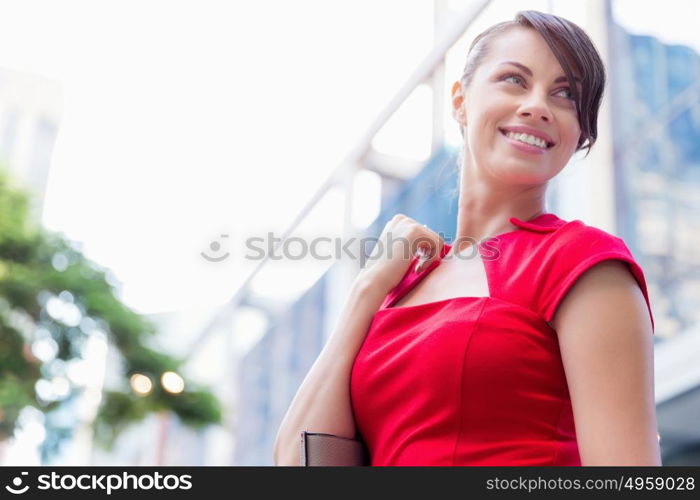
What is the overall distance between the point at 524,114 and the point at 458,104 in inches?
6.6

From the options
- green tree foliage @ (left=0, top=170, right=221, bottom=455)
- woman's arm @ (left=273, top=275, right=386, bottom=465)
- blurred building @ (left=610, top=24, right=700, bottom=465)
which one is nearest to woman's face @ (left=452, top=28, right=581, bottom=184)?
woman's arm @ (left=273, top=275, right=386, bottom=465)

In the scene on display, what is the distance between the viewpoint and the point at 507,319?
29.8 inches

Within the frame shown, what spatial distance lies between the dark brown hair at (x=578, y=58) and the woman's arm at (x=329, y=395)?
0.29 meters

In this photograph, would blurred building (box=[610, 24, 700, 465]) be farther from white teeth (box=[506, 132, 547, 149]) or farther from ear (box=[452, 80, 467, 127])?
white teeth (box=[506, 132, 547, 149])

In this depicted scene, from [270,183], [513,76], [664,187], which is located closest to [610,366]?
[513,76]

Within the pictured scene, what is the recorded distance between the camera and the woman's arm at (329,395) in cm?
86

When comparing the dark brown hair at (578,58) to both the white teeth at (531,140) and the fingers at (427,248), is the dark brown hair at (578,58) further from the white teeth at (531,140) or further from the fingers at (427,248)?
the fingers at (427,248)

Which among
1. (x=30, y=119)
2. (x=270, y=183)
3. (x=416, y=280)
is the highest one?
(x=30, y=119)

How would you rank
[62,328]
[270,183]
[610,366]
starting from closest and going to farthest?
[610,366] < [62,328] < [270,183]

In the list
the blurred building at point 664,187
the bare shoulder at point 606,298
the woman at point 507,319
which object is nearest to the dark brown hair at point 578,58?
the woman at point 507,319

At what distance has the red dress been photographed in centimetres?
73

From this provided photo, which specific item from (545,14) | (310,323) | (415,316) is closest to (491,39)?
(545,14)

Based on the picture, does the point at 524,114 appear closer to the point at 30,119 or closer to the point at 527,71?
the point at 527,71

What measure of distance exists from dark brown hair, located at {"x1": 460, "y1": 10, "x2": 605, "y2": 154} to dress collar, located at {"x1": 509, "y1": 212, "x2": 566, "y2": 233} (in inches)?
3.1
